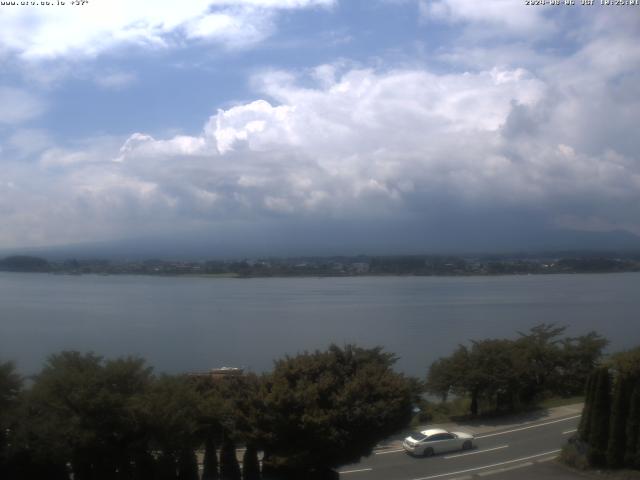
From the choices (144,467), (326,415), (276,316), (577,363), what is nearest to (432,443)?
(326,415)

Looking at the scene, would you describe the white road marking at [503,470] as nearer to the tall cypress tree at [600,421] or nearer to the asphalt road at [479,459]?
the asphalt road at [479,459]

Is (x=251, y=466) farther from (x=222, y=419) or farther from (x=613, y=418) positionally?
(x=613, y=418)

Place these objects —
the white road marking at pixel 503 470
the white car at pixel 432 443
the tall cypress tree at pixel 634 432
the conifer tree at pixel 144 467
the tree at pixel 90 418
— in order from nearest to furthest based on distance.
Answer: the tree at pixel 90 418 < the conifer tree at pixel 144 467 < the tall cypress tree at pixel 634 432 < the white road marking at pixel 503 470 < the white car at pixel 432 443

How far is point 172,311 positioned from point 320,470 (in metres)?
47.5

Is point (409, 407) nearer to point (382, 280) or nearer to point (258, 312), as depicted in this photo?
point (258, 312)

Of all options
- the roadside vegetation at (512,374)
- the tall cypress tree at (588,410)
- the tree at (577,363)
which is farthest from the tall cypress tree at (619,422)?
the tree at (577,363)

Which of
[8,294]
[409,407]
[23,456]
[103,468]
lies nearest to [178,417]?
[103,468]

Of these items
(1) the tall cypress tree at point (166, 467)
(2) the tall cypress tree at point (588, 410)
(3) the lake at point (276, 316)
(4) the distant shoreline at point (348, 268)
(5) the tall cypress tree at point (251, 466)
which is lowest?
(3) the lake at point (276, 316)

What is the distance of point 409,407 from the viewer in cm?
1163

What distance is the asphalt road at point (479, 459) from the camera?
13.8 meters

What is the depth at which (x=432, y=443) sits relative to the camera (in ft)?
51.4

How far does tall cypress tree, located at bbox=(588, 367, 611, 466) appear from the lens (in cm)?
1227

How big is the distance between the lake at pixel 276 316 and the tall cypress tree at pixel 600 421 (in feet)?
64.3

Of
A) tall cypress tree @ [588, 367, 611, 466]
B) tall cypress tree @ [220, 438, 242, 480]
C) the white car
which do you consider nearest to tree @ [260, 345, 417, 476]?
tall cypress tree @ [220, 438, 242, 480]
